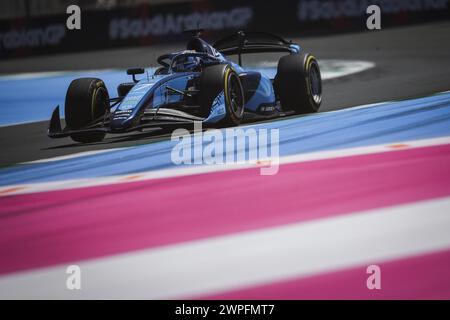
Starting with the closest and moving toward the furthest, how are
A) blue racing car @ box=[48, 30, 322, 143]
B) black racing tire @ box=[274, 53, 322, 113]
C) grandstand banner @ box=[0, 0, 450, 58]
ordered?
blue racing car @ box=[48, 30, 322, 143]
black racing tire @ box=[274, 53, 322, 113]
grandstand banner @ box=[0, 0, 450, 58]

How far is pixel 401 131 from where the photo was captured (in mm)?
8625

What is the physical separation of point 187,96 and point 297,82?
136 cm

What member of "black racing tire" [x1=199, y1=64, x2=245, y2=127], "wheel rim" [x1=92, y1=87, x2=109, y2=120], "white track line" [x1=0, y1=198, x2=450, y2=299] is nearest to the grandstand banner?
"black racing tire" [x1=199, y1=64, x2=245, y2=127]

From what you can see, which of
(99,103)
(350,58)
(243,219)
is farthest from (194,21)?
(243,219)

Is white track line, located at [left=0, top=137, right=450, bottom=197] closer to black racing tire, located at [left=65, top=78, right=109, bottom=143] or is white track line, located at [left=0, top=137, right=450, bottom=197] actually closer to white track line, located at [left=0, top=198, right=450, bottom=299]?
black racing tire, located at [left=65, top=78, right=109, bottom=143]

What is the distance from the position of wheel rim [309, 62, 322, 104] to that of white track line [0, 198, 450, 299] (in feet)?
16.6

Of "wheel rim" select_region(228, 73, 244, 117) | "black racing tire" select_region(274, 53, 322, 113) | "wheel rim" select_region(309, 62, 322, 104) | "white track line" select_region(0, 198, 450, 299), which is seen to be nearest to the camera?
"white track line" select_region(0, 198, 450, 299)

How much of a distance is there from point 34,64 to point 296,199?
19231mm

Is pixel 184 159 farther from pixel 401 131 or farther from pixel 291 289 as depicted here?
pixel 291 289

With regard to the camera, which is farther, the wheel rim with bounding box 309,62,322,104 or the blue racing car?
the wheel rim with bounding box 309,62,322,104

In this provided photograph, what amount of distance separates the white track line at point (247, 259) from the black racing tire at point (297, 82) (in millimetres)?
4761

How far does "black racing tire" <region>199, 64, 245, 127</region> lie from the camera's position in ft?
29.2

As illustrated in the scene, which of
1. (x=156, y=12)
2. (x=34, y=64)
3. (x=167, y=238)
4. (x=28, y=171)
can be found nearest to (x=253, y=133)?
(x=28, y=171)
